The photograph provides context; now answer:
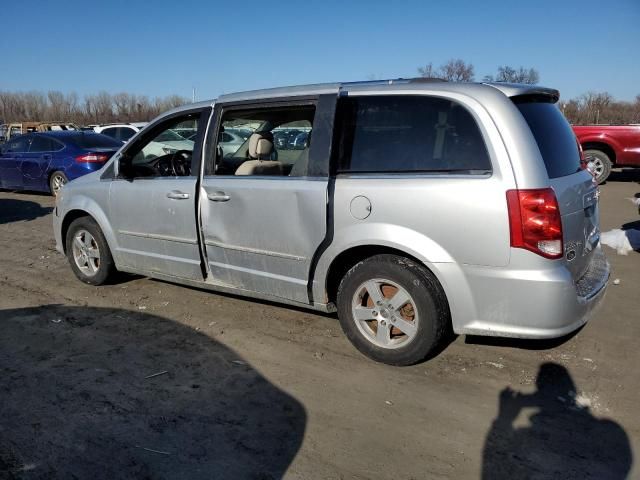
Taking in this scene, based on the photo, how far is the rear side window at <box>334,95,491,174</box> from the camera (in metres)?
3.31

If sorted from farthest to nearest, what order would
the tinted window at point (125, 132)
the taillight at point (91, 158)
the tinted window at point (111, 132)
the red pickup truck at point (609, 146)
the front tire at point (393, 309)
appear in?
the tinted window at point (111, 132) → the tinted window at point (125, 132) → the red pickup truck at point (609, 146) → the taillight at point (91, 158) → the front tire at point (393, 309)

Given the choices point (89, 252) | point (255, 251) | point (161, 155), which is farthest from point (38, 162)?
point (255, 251)

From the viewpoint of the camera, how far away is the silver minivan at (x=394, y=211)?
3.16 m

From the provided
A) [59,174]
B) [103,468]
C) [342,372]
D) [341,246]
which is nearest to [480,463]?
[342,372]

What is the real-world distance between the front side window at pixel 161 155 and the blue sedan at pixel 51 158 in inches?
252

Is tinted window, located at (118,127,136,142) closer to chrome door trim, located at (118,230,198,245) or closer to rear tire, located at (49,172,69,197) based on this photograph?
rear tire, located at (49,172,69,197)

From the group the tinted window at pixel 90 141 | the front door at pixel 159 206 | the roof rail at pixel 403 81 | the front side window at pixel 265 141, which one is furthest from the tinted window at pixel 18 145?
the roof rail at pixel 403 81

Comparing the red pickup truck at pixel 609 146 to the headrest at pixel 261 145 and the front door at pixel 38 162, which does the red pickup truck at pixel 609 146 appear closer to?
the headrest at pixel 261 145

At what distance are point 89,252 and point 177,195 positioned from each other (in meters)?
1.58

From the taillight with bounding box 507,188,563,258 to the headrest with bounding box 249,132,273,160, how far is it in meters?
2.32

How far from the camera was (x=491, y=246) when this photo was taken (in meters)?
3.16

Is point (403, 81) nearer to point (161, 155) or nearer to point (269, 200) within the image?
point (269, 200)

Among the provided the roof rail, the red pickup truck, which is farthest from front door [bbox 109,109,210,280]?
the red pickup truck

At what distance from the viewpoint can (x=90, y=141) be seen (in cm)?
1173
